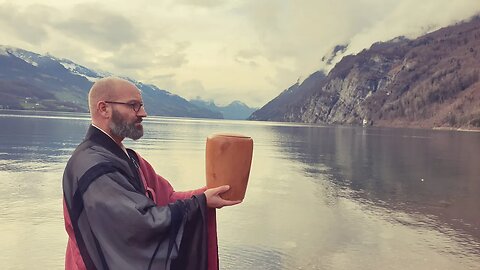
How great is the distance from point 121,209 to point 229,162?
2.99 feet

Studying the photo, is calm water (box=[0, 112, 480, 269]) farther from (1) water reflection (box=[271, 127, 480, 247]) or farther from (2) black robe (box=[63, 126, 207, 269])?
(2) black robe (box=[63, 126, 207, 269])

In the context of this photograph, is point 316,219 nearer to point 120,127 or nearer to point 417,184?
point 417,184

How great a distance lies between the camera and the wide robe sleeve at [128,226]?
140 inches

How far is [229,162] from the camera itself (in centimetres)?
397

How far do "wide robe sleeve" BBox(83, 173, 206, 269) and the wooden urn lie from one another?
1.45 ft

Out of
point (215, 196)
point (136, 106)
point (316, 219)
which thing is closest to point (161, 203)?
point (215, 196)

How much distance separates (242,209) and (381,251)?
9.68 meters

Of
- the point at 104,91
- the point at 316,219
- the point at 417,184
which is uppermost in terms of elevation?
the point at 104,91

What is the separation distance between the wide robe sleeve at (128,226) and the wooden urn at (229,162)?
44 cm

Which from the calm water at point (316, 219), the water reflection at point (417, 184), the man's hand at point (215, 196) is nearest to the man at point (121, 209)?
the man's hand at point (215, 196)

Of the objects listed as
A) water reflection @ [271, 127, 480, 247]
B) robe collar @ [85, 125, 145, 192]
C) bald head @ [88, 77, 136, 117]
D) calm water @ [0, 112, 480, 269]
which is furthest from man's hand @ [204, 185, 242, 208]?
water reflection @ [271, 127, 480, 247]

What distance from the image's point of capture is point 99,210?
11.7ft

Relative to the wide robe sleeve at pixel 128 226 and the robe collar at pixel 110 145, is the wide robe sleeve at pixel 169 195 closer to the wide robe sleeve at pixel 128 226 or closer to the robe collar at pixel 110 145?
the robe collar at pixel 110 145

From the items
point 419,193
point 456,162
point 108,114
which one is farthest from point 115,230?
point 456,162
